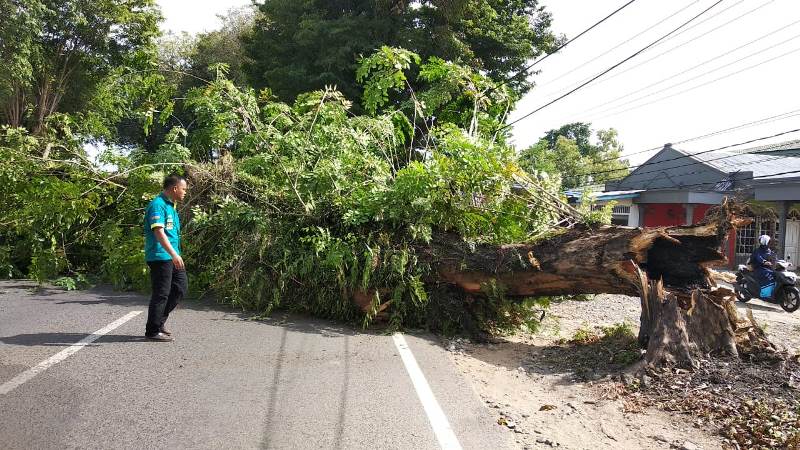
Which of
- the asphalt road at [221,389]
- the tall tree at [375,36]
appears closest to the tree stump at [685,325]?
the asphalt road at [221,389]

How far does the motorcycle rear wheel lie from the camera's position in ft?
35.7

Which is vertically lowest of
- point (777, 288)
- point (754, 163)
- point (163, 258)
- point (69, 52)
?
point (777, 288)

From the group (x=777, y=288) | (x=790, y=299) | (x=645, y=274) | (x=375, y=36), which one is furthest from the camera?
(x=375, y=36)

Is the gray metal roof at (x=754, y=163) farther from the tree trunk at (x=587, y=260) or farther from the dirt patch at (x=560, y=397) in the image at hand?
the dirt patch at (x=560, y=397)

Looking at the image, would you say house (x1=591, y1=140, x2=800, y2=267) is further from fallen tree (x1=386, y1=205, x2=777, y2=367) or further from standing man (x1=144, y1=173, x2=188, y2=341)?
standing man (x1=144, y1=173, x2=188, y2=341)

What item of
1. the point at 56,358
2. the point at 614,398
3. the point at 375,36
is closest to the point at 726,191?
the point at 375,36

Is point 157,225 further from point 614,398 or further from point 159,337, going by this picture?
point 614,398

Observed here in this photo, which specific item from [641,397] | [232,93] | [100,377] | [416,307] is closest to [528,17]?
[232,93]

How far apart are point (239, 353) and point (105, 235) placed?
439 cm

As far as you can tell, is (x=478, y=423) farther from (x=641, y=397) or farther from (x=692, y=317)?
(x=692, y=317)

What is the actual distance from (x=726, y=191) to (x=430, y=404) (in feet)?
68.7

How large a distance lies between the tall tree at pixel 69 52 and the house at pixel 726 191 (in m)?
19.3

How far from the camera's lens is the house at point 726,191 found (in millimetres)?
17734

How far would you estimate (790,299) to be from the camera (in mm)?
10977
